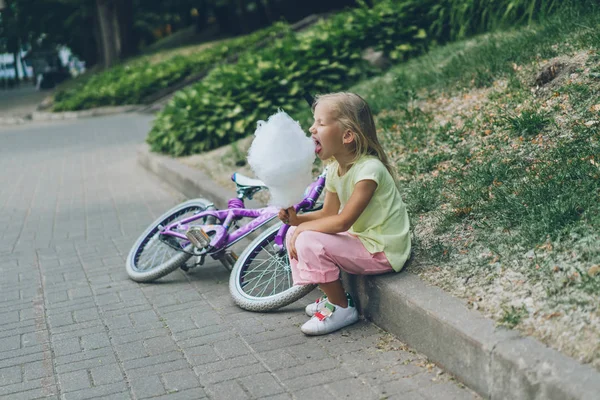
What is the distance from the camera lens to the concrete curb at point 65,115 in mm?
23047

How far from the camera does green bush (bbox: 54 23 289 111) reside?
23.8 metres

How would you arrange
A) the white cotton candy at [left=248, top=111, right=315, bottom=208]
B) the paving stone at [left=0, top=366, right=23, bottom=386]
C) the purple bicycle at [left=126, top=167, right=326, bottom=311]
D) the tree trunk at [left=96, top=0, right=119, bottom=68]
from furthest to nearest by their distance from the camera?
the tree trunk at [left=96, top=0, right=119, bottom=68], the purple bicycle at [left=126, top=167, right=326, bottom=311], the paving stone at [left=0, top=366, right=23, bottom=386], the white cotton candy at [left=248, top=111, right=315, bottom=208]

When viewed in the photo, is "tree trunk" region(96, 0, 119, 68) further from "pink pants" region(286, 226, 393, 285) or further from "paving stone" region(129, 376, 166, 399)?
"paving stone" region(129, 376, 166, 399)

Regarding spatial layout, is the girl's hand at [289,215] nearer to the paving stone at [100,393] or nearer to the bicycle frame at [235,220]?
the bicycle frame at [235,220]

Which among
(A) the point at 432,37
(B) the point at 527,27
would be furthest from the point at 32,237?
(A) the point at 432,37

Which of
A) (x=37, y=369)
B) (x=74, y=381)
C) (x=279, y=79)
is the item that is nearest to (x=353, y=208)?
(x=74, y=381)

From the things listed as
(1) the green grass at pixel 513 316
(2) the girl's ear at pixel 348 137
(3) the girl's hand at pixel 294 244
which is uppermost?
(2) the girl's ear at pixel 348 137

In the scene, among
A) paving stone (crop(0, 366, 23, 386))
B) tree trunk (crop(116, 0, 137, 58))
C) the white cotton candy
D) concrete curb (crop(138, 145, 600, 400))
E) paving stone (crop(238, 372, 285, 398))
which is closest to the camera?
concrete curb (crop(138, 145, 600, 400))

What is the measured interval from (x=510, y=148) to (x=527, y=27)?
3.65 m

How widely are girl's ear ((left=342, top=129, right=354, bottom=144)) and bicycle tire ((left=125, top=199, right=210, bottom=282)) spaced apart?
5.97 feet

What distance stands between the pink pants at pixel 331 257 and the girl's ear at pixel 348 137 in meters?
0.54

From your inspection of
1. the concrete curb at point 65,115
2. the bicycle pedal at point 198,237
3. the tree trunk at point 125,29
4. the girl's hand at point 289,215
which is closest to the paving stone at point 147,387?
the girl's hand at point 289,215

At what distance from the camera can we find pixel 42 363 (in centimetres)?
427

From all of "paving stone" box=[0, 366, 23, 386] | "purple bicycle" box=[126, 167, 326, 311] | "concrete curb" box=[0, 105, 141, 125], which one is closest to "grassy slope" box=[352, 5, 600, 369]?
"purple bicycle" box=[126, 167, 326, 311]
